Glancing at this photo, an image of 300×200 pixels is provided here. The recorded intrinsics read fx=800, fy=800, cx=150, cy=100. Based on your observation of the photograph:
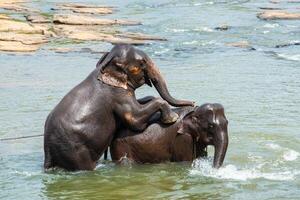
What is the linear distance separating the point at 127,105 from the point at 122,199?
1.24 meters

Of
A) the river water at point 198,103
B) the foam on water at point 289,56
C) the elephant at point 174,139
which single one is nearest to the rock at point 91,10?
the river water at point 198,103

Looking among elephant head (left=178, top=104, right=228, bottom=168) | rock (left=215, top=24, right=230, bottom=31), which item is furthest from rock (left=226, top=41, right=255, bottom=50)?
elephant head (left=178, top=104, right=228, bottom=168)

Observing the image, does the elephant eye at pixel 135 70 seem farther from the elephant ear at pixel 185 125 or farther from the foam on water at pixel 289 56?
the foam on water at pixel 289 56

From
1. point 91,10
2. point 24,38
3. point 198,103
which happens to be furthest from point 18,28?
point 198,103

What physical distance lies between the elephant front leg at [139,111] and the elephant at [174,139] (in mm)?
170

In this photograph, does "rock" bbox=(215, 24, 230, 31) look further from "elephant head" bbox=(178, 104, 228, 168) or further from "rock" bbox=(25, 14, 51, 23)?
"elephant head" bbox=(178, 104, 228, 168)

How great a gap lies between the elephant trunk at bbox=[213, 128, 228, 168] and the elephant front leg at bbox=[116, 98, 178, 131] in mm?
601

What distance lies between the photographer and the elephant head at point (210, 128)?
8.59 m

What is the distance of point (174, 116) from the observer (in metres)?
8.84

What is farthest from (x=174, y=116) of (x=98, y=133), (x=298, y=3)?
(x=298, y=3)

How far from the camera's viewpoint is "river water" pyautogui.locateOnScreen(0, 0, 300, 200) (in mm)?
8273

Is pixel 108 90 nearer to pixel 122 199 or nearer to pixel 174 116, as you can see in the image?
pixel 174 116

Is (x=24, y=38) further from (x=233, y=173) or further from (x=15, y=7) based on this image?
(x=233, y=173)

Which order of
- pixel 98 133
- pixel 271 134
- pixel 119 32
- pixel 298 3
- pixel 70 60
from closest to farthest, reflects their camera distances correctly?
pixel 98 133 < pixel 271 134 < pixel 70 60 < pixel 119 32 < pixel 298 3
